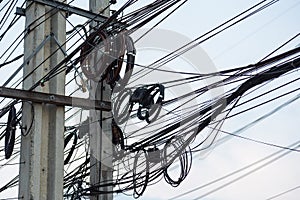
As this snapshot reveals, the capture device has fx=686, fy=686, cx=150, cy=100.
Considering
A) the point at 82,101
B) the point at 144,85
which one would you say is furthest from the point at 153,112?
the point at 82,101

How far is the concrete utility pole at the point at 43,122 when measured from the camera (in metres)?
7.52

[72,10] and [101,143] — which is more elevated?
[72,10]

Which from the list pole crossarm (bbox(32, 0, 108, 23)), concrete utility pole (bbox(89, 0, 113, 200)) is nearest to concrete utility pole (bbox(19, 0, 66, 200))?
pole crossarm (bbox(32, 0, 108, 23))

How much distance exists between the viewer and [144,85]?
25.1 feet

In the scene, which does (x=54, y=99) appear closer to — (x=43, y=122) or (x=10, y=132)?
(x=43, y=122)

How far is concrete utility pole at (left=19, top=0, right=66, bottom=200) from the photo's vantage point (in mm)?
7520

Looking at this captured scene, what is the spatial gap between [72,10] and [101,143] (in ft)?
5.34

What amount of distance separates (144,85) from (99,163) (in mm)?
1057

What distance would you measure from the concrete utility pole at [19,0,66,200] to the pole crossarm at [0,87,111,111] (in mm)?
97

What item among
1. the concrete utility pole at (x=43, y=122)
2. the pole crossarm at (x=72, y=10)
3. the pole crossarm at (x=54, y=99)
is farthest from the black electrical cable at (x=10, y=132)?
the pole crossarm at (x=72, y=10)

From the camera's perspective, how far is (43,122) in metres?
7.72

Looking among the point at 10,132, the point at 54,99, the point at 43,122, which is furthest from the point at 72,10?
the point at 10,132

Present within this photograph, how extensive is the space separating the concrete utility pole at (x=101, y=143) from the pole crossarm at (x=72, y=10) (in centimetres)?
60

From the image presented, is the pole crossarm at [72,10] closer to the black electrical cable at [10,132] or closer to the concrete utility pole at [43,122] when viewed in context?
the concrete utility pole at [43,122]
